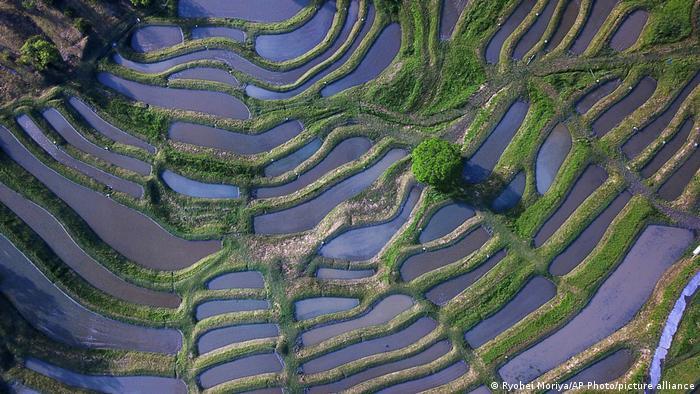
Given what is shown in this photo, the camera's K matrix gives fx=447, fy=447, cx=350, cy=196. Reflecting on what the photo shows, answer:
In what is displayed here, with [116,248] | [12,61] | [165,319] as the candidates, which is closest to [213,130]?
[116,248]

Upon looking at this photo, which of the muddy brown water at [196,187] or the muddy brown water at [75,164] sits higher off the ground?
the muddy brown water at [75,164]

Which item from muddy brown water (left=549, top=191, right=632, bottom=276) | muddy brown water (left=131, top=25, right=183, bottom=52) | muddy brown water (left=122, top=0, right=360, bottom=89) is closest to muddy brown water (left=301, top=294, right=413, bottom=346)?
muddy brown water (left=549, top=191, right=632, bottom=276)

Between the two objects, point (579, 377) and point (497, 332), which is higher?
point (497, 332)

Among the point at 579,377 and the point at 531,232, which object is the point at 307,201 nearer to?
the point at 531,232

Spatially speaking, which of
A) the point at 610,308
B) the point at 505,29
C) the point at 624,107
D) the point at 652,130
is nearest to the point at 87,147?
the point at 505,29

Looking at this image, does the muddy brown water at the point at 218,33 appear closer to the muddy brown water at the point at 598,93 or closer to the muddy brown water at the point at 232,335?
the muddy brown water at the point at 232,335

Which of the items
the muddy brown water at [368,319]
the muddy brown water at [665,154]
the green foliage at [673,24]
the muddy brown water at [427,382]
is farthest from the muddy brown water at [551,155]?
the muddy brown water at [427,382]

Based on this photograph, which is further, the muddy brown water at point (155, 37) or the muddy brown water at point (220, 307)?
the muddy brown water at point (155, 37)
